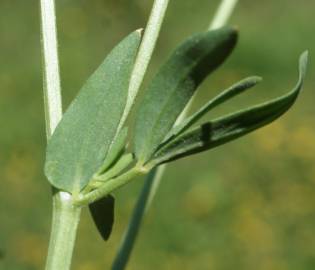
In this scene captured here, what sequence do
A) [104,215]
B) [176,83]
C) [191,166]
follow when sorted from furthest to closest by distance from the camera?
[191,166], [104,215], [176,83]

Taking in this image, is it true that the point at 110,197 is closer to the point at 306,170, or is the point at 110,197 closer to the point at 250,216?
the point at 250,216

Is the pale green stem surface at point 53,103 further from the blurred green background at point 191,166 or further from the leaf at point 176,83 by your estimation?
the blurred green background at point 191,166

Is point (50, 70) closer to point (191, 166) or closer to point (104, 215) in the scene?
point (104, 215)

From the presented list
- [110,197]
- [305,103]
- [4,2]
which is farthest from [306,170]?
[110,197]

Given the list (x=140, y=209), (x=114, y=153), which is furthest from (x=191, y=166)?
(x=114, y=153)

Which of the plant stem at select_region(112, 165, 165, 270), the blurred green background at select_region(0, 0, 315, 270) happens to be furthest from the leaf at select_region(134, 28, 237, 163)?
the blurred green background at select_region(0, 0, 315, 270)

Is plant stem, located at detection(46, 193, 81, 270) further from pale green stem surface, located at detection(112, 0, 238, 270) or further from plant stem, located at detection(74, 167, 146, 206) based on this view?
pale green stem surface, located at detection(112, 0, 238, 270)
